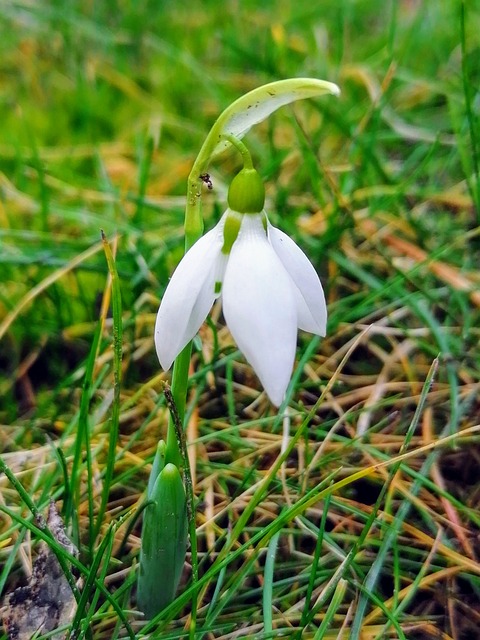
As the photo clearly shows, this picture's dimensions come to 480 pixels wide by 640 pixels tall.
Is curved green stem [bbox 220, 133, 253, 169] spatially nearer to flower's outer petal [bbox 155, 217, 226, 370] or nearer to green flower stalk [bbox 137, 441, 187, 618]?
flower's outer petal [bbox 155, 217, 226, 370]

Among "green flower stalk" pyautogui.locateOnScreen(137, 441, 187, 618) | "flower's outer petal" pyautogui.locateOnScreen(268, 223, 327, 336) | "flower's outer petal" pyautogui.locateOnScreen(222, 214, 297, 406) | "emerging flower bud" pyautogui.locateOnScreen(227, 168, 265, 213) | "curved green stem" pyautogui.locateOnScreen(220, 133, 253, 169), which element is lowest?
"green flower stalk" pyautogui.locateOnScreen(137, 441, 187, 618)

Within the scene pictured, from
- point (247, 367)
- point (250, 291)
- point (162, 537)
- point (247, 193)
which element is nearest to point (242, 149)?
point (247, 193)

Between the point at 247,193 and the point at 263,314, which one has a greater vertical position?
the point at 247,193

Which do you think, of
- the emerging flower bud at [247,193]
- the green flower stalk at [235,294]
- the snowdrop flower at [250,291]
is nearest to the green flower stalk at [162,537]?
the green flower stalk at [235,294]

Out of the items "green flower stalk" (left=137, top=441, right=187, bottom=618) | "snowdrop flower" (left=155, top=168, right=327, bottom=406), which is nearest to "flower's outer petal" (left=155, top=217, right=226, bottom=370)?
"snowdrop flower" (left=155, top=168, right=327, bottom=406)

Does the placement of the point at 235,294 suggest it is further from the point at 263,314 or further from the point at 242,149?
the point at 242,149

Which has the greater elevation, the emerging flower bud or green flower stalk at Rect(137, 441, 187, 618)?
the emerging flower bud
